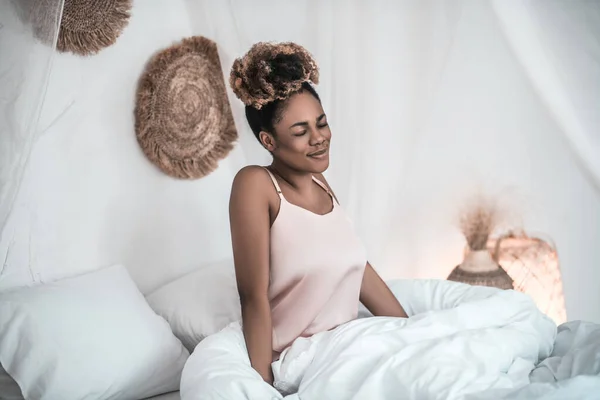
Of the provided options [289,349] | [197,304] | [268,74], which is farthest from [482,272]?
[268,74]

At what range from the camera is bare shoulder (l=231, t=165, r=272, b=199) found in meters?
1.89

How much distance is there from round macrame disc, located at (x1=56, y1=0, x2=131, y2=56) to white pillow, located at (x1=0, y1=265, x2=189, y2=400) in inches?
25.9

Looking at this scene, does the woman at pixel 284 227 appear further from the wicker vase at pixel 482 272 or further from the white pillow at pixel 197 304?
the wicker vase at pixel 482 272

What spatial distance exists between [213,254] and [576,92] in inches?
56.6

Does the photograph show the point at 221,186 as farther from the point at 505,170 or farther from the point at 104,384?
the point at 505,170

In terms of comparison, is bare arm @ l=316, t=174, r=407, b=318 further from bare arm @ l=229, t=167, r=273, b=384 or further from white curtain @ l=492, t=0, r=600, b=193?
white curtain @ l=492, t=0, r=600, b=193

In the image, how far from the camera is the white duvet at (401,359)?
1.57m

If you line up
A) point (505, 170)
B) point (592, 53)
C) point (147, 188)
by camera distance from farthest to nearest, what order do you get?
point (505, 170), point (147, 188), point (592, 53)

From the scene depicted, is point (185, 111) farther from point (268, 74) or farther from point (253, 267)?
point (253, 267)

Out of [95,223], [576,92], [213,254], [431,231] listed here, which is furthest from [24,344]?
[431,231]

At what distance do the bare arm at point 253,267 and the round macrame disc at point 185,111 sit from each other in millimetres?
690

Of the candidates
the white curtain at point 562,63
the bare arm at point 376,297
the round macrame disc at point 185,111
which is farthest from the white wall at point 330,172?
the white curtain at point 562,63

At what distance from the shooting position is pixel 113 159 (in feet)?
7.77

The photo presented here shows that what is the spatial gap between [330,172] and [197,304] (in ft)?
2.06
